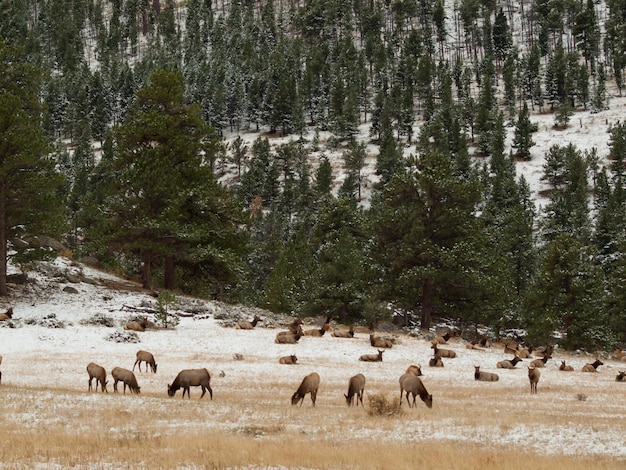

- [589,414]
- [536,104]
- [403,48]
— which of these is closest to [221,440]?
[589,414]

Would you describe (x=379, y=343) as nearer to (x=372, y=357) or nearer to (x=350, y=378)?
(x=372, y=357)

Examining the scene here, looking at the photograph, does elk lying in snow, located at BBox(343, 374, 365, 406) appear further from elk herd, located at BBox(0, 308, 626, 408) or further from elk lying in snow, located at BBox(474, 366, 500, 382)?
elk lying in snow, located at BBox(474, 366, 500, 382)

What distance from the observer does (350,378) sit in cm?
1727

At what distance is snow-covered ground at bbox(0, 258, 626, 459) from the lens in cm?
1314

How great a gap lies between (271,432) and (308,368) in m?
11.3

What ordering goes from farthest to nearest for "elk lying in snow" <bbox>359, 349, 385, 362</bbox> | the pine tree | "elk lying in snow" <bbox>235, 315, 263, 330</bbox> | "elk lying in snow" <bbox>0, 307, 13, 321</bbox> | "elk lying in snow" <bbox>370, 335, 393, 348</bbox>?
the pine tree < "elk lying in snow" <bbox>235, 315, 263, 330</bbox> < "elk lying in snow" <bbox>370, 335, 393, 348</bbox> < "elk lying in snow" <bbox>0, 307, 13, 321</bbox> < "elk lying in snow" <bbox>359, 349, 385, 362</bbox>

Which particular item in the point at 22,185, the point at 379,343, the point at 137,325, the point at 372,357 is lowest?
the point at 372,357

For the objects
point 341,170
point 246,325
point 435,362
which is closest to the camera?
point 435,362

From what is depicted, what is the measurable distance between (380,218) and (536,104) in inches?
4442

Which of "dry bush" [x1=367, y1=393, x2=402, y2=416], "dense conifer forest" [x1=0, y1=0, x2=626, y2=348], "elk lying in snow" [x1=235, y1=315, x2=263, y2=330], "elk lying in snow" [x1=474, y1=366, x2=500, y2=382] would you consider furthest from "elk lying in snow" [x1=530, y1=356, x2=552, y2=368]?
"dry bush" [x1=367, y1=393, x2=402, y2=416]

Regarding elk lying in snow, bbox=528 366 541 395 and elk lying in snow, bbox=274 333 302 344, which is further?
elk lying in snow, bbox=274 333 302 344

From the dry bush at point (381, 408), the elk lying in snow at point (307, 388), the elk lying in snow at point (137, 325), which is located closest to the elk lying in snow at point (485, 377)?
the dry bush at point (381, 408)

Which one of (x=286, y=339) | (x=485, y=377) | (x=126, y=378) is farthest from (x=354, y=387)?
(x=286, y=339)

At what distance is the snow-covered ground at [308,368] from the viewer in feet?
43.1
